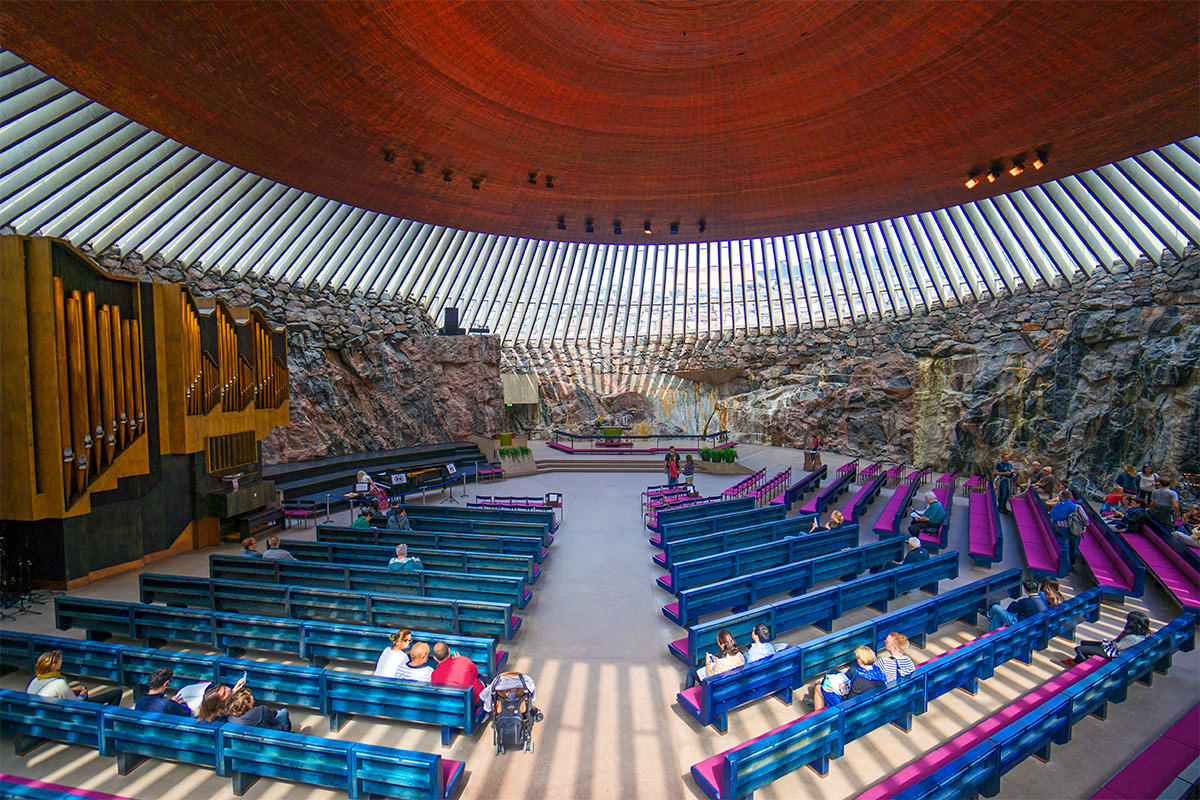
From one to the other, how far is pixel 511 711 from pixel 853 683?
248 cm

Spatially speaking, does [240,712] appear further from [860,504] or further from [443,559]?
[860,504]

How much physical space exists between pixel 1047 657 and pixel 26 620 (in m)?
10.8

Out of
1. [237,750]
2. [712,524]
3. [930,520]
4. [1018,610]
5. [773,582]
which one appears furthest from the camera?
[712,524]

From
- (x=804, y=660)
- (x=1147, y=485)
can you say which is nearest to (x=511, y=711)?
(x=804, y=660)

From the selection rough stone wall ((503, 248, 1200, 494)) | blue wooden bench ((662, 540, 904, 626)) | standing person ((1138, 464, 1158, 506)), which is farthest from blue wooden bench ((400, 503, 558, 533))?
rough stone wall ((503, 248, 1200, 494))

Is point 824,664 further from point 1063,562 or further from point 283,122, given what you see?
point 283,122

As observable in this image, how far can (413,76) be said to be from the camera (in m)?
8.34

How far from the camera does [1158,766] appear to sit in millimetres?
3389

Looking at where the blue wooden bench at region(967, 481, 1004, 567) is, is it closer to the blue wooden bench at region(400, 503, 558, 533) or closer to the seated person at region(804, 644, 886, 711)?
the seated person at region(804, 644, 886, 711)

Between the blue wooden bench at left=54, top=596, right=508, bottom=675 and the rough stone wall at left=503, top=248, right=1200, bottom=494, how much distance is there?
16469 mm

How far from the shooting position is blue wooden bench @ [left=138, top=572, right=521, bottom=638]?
5.23 metres

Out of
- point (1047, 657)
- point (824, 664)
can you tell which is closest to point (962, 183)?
point (1047, 657)

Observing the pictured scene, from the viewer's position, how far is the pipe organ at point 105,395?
6363 mm

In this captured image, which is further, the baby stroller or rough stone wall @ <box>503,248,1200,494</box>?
rough stone wall @ <box>503,248,1200,494</box>
